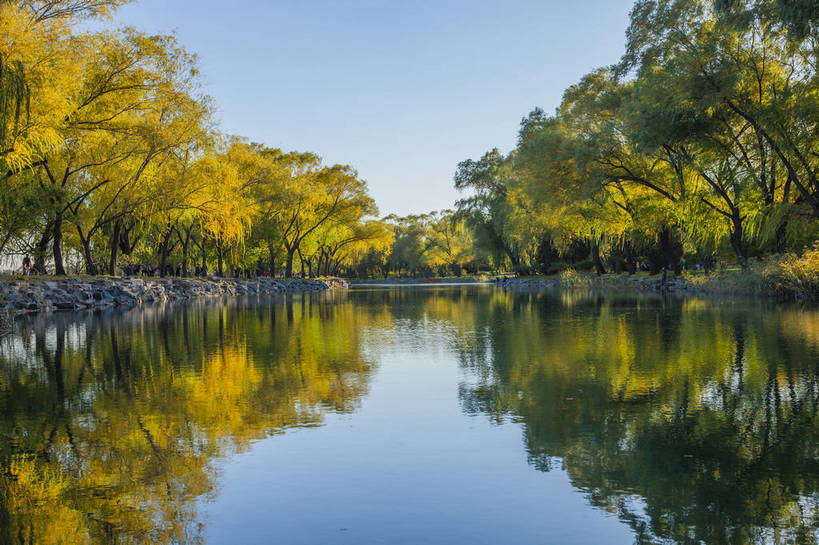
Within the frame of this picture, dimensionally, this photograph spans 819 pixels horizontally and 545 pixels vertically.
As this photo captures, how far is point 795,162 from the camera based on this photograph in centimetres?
2306

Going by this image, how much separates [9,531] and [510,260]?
6476 cm

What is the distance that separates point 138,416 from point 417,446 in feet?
9.53

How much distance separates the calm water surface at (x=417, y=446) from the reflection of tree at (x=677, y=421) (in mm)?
23

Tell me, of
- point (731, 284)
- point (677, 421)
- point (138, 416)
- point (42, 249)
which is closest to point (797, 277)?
point (731, 284)

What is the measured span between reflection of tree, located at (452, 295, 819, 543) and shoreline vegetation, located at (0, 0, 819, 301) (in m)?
9.26

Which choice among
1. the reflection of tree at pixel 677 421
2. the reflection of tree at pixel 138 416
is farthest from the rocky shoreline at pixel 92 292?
the reflection of tree at pixel 677 421

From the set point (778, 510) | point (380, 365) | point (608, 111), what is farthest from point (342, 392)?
point (608, 111)

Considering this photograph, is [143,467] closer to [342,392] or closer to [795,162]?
[342,392]

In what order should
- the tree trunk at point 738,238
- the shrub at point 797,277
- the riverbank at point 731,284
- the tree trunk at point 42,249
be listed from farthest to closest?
the tree trunk at point 42,249 < the tree trunk at point 738,238 < the riverbank at point 731,284 < the shrub at point 797,277

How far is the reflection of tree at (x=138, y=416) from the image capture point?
3746 mm

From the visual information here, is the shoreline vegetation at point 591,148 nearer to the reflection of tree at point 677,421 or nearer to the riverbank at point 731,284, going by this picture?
the riverbank at point 731,284

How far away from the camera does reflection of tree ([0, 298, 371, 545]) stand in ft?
12.3

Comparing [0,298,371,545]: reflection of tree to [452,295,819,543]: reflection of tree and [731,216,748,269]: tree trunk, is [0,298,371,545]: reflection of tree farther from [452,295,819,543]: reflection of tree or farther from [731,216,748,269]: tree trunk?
[731,216,748,269]: tree trunk

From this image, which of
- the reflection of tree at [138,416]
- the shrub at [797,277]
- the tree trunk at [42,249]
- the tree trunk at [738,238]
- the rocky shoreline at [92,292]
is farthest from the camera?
the tree trunk at [42,249]
